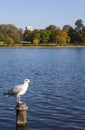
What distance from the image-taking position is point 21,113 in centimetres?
1898

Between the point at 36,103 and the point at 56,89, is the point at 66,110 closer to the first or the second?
the point at 36,103

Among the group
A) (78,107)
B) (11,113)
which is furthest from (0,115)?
(78,107)

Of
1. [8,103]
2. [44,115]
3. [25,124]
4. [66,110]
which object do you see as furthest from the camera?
[8,103]

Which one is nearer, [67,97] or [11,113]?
[11,113]

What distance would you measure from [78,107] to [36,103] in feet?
10.6

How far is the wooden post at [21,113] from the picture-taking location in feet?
61.9

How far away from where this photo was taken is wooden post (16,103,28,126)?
1888 centimetres

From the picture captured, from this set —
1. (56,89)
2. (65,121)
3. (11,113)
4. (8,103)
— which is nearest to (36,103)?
(8,103)

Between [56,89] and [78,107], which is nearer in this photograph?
[78,107]

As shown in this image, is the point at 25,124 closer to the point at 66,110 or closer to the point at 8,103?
the point at 66,110

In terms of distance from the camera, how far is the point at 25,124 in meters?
19.8

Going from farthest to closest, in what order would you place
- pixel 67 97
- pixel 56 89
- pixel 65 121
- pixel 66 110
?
pixel 56 89 → pixel 67 97 → pixel 66 110 → pixel 65 121

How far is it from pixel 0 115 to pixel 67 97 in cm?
841

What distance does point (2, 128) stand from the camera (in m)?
19.9
